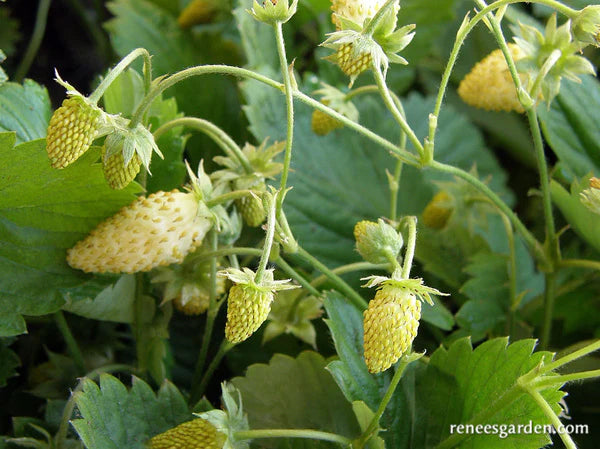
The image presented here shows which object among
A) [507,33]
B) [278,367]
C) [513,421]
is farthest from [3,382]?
[507,33]

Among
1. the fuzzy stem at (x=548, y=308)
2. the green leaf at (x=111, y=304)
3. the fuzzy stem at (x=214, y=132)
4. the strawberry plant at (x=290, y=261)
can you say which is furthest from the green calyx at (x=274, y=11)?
the fuzzy stem at (x=548, y=308)

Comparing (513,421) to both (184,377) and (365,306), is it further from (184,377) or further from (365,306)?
(184,377)

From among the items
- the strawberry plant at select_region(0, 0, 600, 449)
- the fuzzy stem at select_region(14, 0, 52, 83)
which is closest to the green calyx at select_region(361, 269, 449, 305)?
the strawberry plant at select_region(0, 0, 600, 449)

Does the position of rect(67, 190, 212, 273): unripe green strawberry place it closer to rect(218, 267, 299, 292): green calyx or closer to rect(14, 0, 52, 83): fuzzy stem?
rect(218, 267, 299, 292): green calyx

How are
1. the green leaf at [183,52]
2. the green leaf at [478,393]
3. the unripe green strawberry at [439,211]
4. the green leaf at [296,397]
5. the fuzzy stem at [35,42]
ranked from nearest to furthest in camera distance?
the green leaf at [478,393] → the green leaf at [296,397] → the unripe green strawberry at [439,211] → the green leaf at [183,52] → the fuzzy stem at [35,42]

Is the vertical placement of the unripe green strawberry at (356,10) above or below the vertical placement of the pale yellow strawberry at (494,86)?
above

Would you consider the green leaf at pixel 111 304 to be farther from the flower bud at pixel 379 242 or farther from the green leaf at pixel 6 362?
the flower bud at pixel 379 242

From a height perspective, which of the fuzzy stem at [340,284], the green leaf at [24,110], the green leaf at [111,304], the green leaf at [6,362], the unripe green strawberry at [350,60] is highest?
the unripe green strawberry at [350,60]
